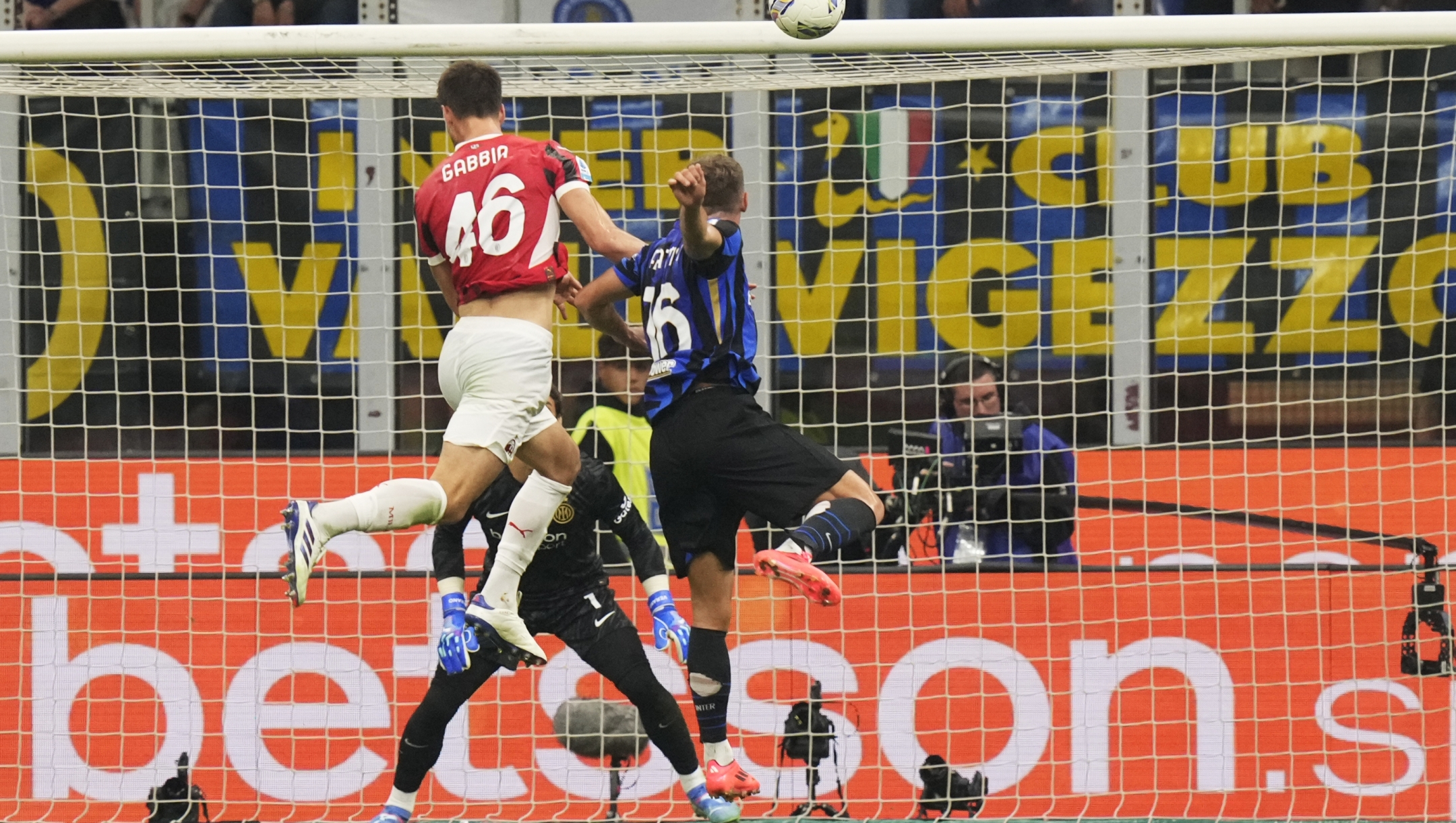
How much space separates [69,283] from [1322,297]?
19.7ft

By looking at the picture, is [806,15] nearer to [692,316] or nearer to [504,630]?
[692,316]

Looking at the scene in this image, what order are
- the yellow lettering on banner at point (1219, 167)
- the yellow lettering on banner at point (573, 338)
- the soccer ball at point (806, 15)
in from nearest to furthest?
the soccer ball at point (806, 15) < the yellow lettering on banner at point (1219, 167) < the yellow lettering on banner at point (573, 338)

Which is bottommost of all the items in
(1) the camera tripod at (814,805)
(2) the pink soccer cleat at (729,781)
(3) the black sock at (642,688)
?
(1) the camera tripod at (814,805)

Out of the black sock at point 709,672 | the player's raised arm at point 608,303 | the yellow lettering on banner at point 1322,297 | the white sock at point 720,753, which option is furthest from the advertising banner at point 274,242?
the yellow lettering on banner at point 1322,297

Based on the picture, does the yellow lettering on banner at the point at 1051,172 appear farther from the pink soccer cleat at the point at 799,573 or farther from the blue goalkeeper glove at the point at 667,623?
the pink soccer cleat at the point at 799,573

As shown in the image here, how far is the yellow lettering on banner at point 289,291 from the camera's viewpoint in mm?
7598

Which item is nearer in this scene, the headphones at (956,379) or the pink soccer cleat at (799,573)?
the pink soccer cleat at (799,573)

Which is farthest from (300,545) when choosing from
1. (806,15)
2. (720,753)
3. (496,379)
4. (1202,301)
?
(1202,301)

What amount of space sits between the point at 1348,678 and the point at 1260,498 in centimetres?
85

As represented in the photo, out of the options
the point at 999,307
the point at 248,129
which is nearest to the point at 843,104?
the point at 999,307

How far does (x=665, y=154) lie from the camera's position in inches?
303

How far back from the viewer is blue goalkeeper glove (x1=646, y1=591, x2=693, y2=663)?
234 inches

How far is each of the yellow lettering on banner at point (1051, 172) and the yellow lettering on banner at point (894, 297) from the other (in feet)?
2.11

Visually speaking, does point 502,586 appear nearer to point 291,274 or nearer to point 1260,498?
point 291,274
